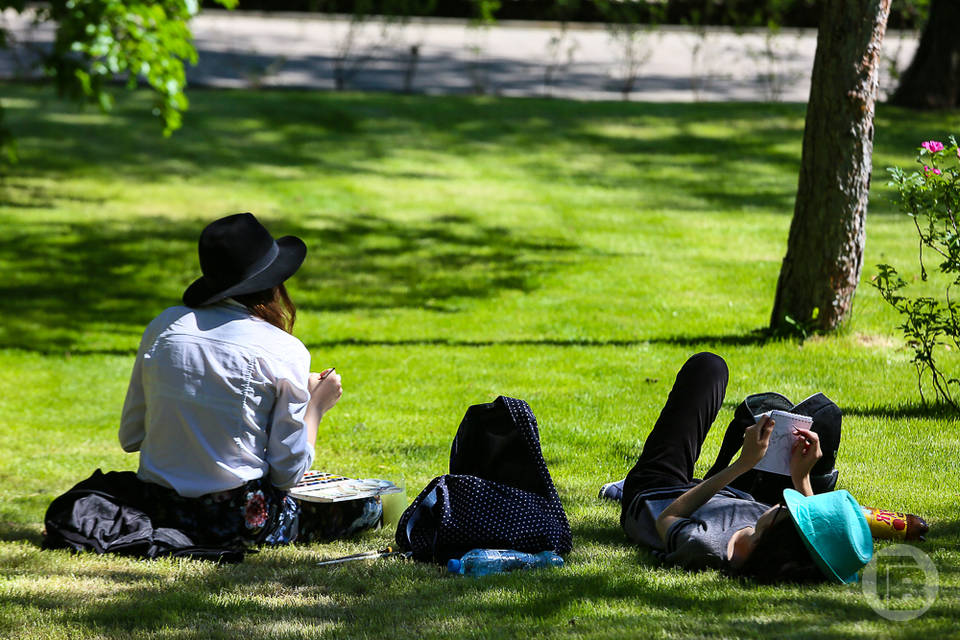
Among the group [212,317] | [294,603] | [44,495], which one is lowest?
[44,495]

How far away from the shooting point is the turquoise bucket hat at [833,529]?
3.69 meters

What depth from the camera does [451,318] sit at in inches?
402

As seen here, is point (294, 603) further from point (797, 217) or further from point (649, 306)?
point (649, 306)

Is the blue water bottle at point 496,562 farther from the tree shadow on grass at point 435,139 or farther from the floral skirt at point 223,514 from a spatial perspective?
the tree shadow on grass at point 435,139

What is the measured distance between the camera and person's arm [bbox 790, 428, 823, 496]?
4.00 meters

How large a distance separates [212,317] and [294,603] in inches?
48.9

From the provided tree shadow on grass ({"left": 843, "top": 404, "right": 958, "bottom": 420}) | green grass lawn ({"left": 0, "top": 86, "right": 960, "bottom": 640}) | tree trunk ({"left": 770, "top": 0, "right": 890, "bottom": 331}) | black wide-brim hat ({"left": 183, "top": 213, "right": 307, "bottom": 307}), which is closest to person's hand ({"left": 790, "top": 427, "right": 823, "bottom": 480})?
green grass lawn ({"left": 0, "top": 86, "right": 960, "bottom": 640})

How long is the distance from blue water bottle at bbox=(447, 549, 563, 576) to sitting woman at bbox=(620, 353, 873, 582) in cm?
44

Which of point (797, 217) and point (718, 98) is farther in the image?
point (718, 98)

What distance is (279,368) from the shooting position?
4387mm

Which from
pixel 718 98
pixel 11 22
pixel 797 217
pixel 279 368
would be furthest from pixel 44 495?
pixel 11 22

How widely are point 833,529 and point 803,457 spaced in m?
0.39

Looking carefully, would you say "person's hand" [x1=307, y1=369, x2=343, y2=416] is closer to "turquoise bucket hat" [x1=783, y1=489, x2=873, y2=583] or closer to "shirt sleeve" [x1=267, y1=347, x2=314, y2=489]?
"shirt sleeve" [x1=267, y1=347, x2=314, y2=489]

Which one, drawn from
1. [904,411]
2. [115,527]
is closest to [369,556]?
[115,527]
